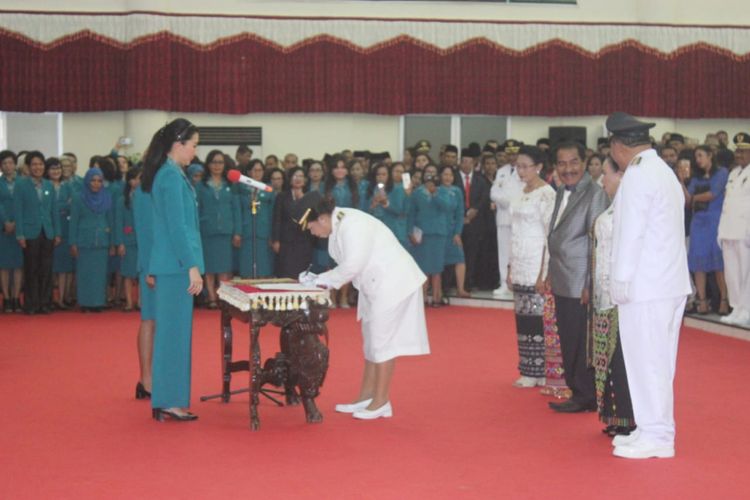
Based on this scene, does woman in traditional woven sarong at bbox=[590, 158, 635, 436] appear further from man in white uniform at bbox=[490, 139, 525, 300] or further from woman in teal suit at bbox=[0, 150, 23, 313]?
woman in teal suit at bbox=[0, 150, 23, 313]

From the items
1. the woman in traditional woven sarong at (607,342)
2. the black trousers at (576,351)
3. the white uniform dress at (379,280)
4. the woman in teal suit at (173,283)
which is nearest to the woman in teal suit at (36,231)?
the woman in teal suit at (173,283)

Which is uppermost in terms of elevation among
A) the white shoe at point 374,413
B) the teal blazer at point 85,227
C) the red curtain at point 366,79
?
the red curtain at point 366,79

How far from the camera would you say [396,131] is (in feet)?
53.2

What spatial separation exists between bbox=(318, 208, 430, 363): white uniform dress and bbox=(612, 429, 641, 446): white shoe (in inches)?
49.6

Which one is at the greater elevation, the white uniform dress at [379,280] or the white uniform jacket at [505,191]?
the white uniform jacket at [505,191]

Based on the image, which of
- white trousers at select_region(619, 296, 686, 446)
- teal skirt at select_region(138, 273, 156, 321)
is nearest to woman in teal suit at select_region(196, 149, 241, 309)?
teal skirt at select_region(138, 273, 156, 321)

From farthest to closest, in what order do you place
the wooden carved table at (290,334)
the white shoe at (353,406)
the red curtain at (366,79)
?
1. the red curtain at (366,79)
2. the white shoe at (353,406)
3. the wooden carved table at (290,334)

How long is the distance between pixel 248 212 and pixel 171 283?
19.3ft

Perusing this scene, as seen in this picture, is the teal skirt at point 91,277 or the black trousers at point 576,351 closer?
the black trousers at point 576,351

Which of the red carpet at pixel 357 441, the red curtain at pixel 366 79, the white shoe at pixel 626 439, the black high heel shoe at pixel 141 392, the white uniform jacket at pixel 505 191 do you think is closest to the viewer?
the red carpet at pixel 357 441

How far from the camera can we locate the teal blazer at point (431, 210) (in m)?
12.1

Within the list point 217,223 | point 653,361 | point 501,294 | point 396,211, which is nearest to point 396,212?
point 396,211

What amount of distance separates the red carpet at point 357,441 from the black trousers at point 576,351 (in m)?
0.20

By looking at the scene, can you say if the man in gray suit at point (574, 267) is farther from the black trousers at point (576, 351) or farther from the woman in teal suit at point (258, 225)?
the woman in teal suit at point (258, 225)
